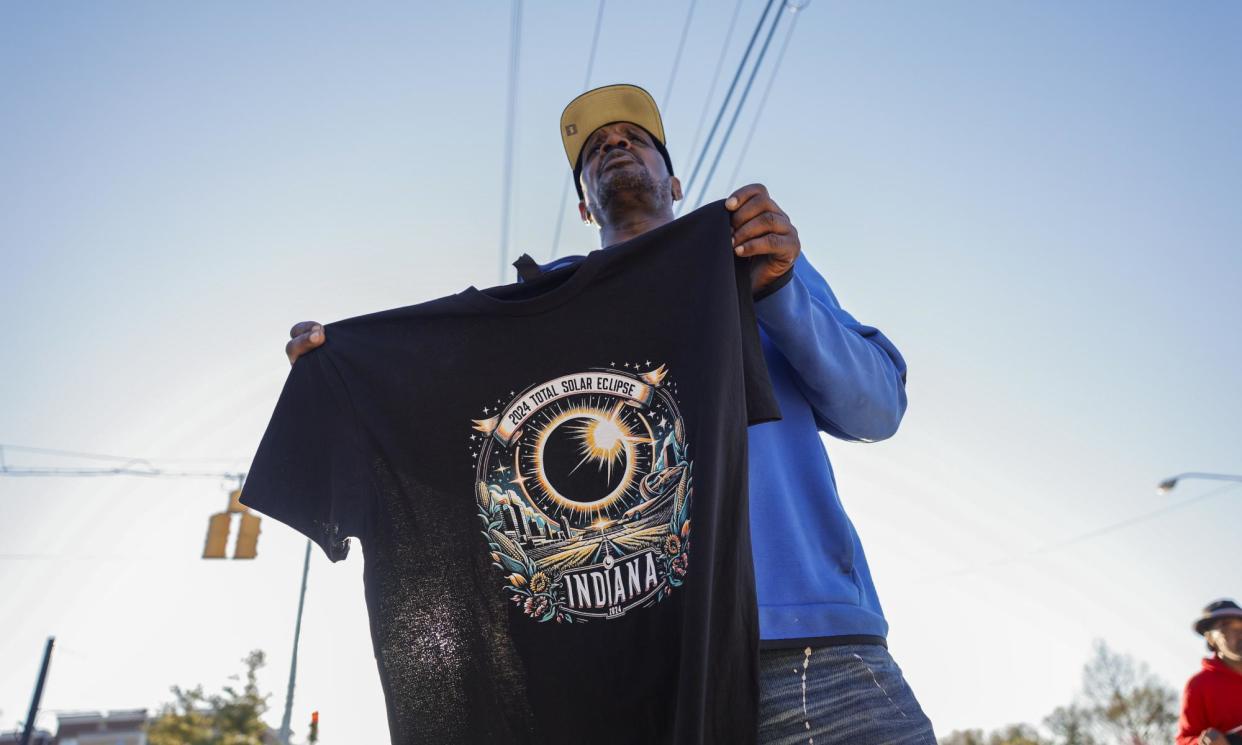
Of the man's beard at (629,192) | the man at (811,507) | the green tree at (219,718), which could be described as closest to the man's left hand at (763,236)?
the man at (811,507)

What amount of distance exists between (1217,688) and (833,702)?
480 centimetres

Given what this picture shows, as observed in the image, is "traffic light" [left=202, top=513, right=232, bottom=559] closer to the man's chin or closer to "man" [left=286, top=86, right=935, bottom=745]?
"man" [left=286, top=86, right=935, bottom=745]

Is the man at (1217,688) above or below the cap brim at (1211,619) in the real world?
below

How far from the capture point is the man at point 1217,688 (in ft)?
15.8

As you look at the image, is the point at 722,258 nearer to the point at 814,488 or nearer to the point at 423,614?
the point at 814,488

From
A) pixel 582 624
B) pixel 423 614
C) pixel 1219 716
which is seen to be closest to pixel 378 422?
pixel 423 614

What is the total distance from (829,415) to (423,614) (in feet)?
3.71

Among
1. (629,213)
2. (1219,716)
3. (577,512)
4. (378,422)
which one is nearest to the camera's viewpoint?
(577,512)

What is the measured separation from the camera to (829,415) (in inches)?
84.0

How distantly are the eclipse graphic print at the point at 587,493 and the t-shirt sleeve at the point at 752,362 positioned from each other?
0.17 meters

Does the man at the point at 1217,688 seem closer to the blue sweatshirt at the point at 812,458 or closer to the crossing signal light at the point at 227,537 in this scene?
the blue sweatshirt at the point at 812,458

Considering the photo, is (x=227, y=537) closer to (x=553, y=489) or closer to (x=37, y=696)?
(x=553, y=489)

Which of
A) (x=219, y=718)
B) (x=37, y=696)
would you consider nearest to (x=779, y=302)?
(x=37, y=696)

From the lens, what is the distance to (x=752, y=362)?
6.27 feet
